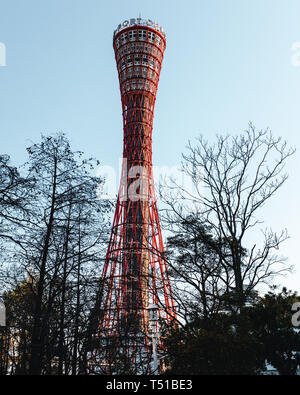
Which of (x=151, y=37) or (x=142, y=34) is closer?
(x=142, y=34)

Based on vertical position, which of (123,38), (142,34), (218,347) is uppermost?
(142,34)

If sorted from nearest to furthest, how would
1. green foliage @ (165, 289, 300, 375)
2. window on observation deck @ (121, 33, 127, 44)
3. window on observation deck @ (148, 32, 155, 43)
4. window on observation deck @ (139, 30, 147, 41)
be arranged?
green foliage @ (165, 289, 300, 375) < window on observation deck @ (139, 30, 147, 41) < window on observation deck @ (121, 33, 127, 44) < window on observation deck @ (148, 32, 155, 43)

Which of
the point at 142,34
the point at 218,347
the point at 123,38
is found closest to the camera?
the point at 218,347

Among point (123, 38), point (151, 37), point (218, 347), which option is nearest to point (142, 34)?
point (151, 37)

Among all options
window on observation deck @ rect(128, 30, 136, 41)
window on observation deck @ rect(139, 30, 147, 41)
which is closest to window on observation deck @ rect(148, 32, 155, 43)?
window on observation deck @ rect(139, 30, 147, 41)

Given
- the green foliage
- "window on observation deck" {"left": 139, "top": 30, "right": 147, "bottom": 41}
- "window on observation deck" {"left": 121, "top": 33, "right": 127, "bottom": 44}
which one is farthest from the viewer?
"window on observation deck" {"left": 121, "top": 33, "right": 127, "bottom": 44}

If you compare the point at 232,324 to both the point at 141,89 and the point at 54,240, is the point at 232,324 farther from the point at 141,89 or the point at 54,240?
the point at 141,89

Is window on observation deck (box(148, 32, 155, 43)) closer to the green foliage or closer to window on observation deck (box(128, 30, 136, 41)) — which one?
window on observation deck (box(128, 30, 136, 41))

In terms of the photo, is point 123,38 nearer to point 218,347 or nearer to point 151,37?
point 151,37

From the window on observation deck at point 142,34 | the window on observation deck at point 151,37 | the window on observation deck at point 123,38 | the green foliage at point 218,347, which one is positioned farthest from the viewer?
the window on observation deck at point 151,37

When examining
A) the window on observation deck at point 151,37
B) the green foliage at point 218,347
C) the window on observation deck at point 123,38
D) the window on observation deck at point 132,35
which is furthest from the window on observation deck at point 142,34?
the green foliage at point 218,347

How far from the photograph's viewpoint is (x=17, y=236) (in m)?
6.35

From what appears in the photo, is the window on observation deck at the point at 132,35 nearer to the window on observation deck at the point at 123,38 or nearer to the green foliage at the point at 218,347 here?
the window on observation deck at the point at 123,38
